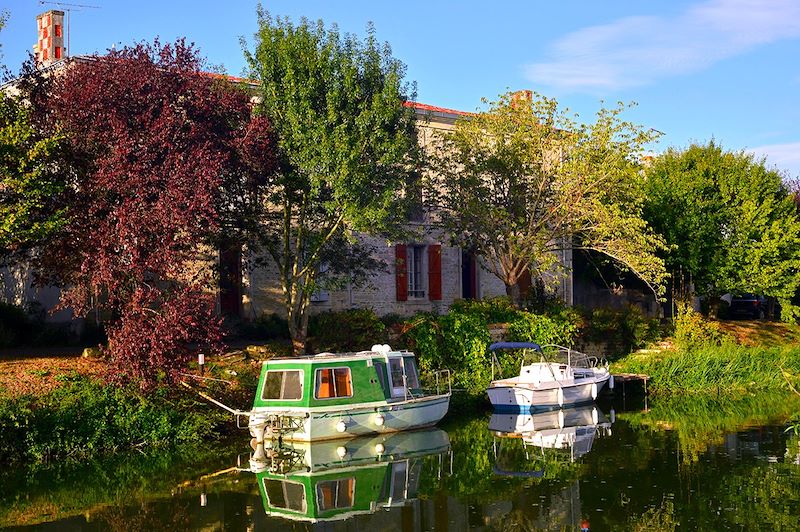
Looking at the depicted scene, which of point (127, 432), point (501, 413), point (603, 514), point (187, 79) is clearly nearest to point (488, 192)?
point (501, 413)

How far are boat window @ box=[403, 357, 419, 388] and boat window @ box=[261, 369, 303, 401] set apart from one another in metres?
2.91

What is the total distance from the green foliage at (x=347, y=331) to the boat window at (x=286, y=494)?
900 cm

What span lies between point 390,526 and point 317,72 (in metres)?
13.5

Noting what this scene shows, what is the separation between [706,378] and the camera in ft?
98.6

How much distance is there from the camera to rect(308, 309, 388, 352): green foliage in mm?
26234

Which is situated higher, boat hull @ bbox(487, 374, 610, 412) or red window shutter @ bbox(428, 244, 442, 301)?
red window shutter @ bbox(428, 244, 442, 301)

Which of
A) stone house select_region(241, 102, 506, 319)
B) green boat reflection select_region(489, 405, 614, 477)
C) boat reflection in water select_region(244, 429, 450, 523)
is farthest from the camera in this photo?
stone house select_region(241, 102, 506, 319)

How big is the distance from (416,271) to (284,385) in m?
15.0

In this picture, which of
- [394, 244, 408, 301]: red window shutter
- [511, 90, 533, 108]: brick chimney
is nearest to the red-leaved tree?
[511, 90, 533, 108]: brick chimney

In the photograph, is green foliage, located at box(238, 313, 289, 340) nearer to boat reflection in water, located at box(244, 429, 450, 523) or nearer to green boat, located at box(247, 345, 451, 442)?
green boat, located at box(247, 345, 451, 442)

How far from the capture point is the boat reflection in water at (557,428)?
2100 centimetres

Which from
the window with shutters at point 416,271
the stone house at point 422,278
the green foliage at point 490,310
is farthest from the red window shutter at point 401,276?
the green foliage at point 490,310

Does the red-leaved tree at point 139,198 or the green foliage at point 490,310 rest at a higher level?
the red-leaved tree at point 139,198

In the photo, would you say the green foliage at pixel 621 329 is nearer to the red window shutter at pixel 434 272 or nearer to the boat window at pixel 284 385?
the red window shutter at pixel 434 272
